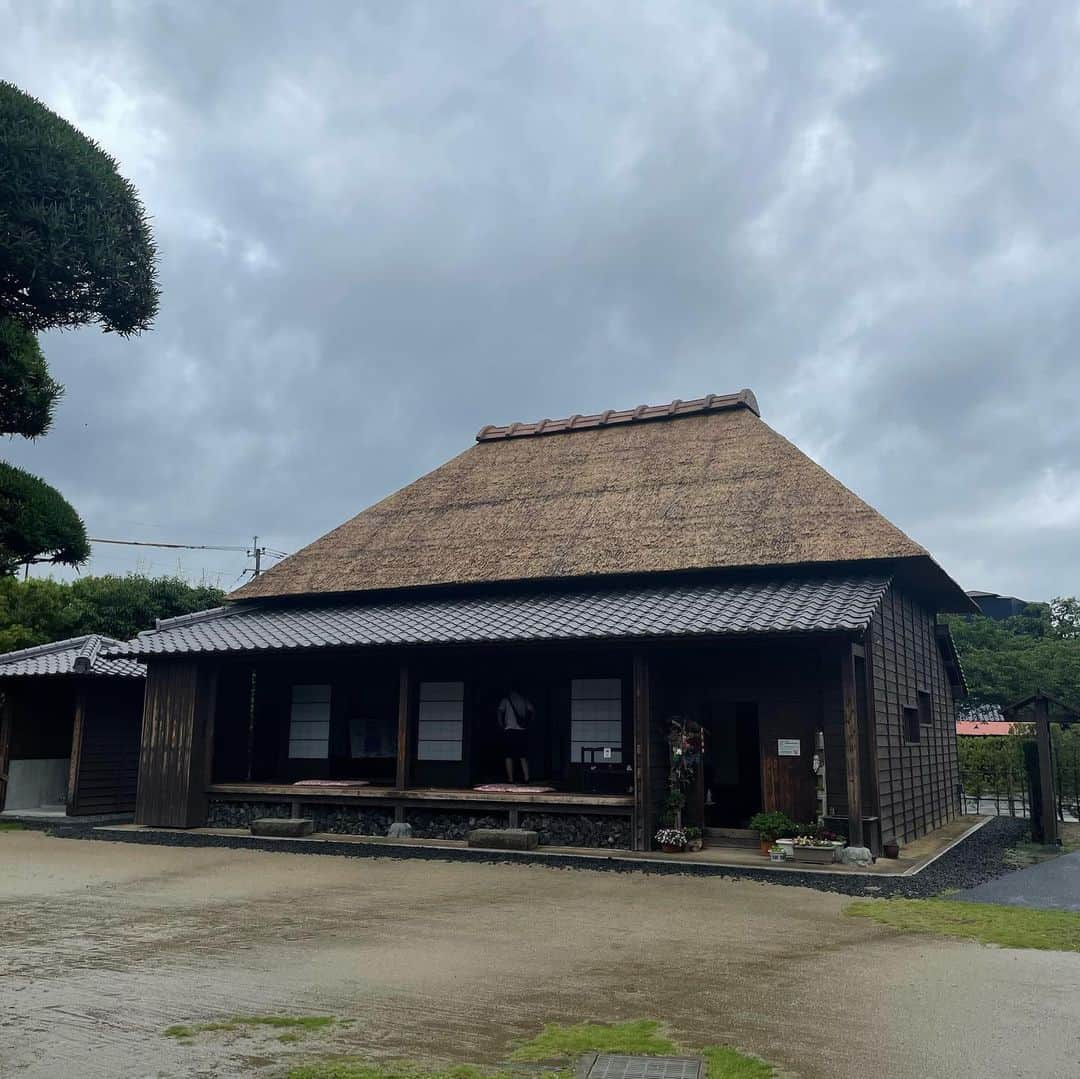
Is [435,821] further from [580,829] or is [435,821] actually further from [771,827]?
[771,827]

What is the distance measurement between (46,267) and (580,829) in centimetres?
931

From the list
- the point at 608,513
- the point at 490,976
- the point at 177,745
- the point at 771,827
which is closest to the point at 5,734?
the point at 177,745

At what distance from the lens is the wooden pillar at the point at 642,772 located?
11617 millimetres

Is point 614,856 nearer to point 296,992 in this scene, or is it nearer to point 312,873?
point 312,873

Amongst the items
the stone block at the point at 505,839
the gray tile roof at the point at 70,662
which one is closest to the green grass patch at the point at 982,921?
the stone block at the point at 505,839

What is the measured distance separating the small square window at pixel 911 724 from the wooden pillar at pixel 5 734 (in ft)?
49.1

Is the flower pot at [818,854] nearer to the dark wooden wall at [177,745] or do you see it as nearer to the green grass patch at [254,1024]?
the green grass patch at [254,1024]

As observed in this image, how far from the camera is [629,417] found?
17.8m

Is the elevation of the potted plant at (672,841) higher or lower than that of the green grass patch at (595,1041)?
higher

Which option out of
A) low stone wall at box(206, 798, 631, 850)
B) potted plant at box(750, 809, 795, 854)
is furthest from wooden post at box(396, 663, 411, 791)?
potted plant at box(750, 809, 795, 854)

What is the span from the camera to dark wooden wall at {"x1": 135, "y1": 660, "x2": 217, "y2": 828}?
14.1 meters

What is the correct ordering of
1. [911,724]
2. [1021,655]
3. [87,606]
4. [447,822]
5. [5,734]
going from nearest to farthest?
1. [447,822]
2. [911,724]
3. [5,734]
4. [87,606]
5. [1021,655]

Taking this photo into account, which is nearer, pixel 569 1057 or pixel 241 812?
pixel 569 1057

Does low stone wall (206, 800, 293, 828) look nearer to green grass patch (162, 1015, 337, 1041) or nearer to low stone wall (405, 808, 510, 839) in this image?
low stone wall (405, 808, 510, 839)
